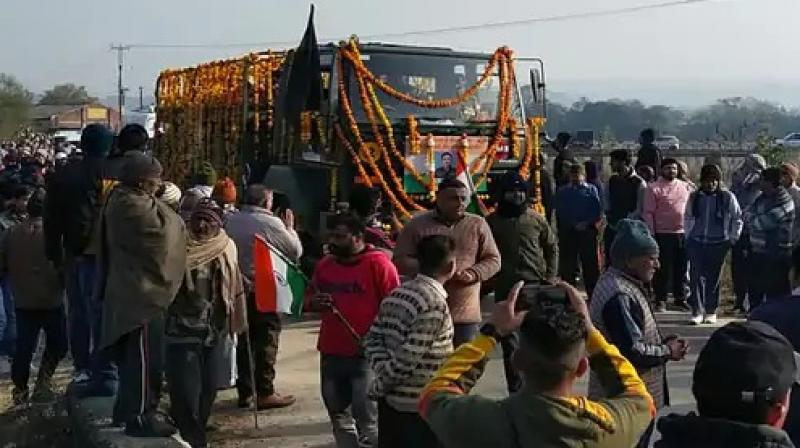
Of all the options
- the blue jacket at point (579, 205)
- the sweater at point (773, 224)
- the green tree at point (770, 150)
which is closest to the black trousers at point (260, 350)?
the sweater at point (773, 224)

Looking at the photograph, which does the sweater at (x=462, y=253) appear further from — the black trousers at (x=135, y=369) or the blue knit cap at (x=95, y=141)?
the blue knit cap at (x=95, y=141)

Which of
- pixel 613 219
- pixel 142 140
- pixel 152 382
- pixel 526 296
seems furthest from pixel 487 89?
pixel 526 296

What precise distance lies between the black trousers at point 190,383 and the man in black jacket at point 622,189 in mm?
7388

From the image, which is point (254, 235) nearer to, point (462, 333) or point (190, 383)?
point (190, 383)

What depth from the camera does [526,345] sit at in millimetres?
3211

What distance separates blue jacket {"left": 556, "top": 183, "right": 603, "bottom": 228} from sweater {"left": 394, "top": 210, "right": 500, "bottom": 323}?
6.21 metres

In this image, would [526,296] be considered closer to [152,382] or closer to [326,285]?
[326,285]

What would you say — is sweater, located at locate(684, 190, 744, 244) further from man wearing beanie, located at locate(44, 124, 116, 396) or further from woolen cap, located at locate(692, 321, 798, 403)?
woolen cap, located at locate(692, 321, 798, 403)

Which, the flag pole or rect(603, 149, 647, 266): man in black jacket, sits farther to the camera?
rect(603, 149, 647, 266): man in black jacket

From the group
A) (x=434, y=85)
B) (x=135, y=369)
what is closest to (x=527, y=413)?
(x=135, y=369)

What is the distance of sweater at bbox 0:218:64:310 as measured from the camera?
9.20 metres

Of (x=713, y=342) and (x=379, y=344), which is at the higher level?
(x=713, y=342)

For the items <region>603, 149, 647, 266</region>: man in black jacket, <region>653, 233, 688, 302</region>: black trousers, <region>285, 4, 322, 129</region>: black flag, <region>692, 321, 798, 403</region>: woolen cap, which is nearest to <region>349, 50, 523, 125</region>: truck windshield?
<region>285, 4, 322, 129</region>: black flag

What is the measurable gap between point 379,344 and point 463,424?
7.00 feet
